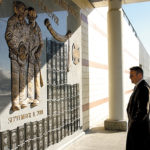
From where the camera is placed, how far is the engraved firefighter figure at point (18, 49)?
420 cm

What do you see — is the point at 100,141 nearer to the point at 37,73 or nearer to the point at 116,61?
the point at 116,61

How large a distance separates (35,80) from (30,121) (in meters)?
0.83

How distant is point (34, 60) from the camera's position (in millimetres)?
4840

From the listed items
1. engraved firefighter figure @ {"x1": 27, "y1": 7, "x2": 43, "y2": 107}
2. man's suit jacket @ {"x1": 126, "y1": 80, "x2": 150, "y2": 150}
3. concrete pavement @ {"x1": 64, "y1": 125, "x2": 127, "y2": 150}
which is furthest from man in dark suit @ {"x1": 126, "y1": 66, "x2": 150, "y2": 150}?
concrete pavement @ {"x1": 64, "y1": 125, "x2": 127, "y2": 150}

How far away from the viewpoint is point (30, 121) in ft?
15.4

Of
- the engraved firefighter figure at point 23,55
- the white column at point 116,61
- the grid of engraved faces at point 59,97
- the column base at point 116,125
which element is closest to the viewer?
the engraved firefighter figure at point 23,55

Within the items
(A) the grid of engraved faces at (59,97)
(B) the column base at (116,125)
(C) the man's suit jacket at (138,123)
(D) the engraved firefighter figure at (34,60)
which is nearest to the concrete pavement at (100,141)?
(B) the column base at (116,125)

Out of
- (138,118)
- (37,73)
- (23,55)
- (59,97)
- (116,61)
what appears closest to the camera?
(138,118)

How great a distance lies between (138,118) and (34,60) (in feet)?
7.61

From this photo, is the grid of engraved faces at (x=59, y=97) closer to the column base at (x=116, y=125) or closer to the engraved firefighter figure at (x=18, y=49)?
the engraved firefighter figure at (x=18, y=49)

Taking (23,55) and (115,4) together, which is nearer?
→ (23,55)

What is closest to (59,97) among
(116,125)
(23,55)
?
(23,55)

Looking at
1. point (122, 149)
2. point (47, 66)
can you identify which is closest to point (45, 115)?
point (47, 66)

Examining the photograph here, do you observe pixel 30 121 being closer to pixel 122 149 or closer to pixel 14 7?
pixel 14 7
